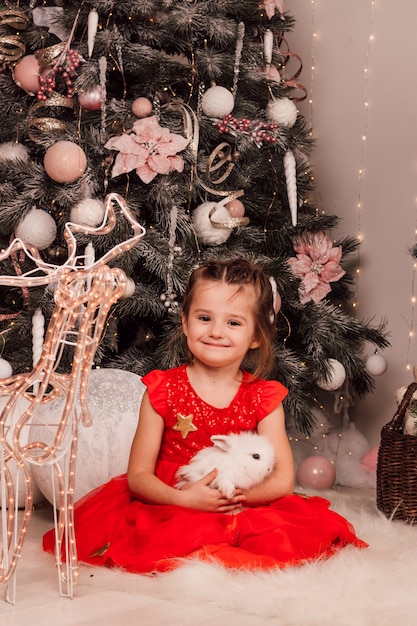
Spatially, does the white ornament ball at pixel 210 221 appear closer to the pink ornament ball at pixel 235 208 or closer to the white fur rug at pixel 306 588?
the pink ornament ball at pixel 235 208

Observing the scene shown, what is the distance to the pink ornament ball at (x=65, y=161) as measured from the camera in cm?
253

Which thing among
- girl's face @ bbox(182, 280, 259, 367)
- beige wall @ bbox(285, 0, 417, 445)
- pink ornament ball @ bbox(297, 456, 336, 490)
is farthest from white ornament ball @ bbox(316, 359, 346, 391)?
girl's face @ bbox(182, 280, 259, 367)

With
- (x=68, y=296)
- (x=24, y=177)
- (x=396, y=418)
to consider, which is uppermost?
(x=24, y=177)

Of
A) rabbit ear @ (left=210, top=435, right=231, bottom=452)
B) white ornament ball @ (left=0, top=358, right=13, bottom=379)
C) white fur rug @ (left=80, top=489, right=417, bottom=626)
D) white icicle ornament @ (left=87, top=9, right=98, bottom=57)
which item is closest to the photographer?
white fur rug @ (left=80, top=489, right=417, bottom=626)

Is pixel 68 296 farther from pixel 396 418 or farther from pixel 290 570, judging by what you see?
pixel 396 418

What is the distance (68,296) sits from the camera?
4.97ft

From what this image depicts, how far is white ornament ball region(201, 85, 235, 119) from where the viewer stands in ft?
8.85

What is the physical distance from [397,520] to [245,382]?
0.58m

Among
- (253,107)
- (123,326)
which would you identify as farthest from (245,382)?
(253,107)

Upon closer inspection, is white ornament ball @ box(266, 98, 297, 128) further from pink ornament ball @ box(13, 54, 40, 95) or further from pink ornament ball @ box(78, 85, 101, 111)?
pink ornament ball @ box(13, 54, 40, 95)

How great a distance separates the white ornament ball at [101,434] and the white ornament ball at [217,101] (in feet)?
3.18

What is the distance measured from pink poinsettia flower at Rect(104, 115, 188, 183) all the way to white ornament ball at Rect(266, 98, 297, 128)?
1.21ft

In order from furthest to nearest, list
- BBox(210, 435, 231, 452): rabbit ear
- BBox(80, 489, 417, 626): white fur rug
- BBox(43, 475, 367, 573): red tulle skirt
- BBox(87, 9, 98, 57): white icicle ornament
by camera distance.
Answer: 1. BBox(87, 9, 98, 57): white icicle ornament
2. BBox(210, 435, 231, 452): rabbit ear
3. BBox(43, 475, 367, 573): red tulle skirt
4. BBox(80, 489, 417, 626): white fur rug

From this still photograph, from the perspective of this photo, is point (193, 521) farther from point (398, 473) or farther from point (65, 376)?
point (398, 473)
